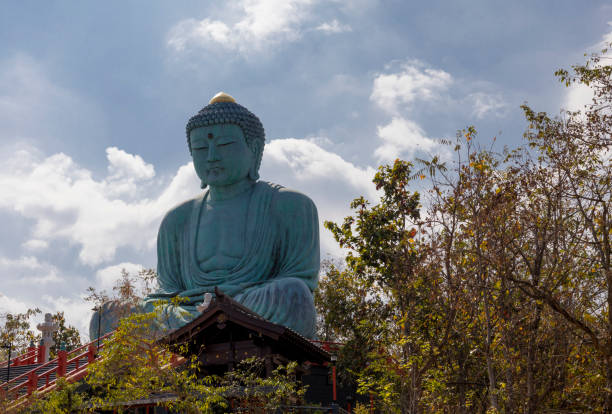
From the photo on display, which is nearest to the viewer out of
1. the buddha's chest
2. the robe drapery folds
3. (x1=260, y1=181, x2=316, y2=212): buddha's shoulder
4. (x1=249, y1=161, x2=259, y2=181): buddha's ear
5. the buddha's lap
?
the buddha's lap

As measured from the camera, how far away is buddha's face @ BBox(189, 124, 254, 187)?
18562 mm

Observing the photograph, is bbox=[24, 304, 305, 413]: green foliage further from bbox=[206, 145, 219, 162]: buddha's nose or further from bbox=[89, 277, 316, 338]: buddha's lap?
bbox=[206, 145, 219, 162]: buddha's nose

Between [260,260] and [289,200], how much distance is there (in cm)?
186

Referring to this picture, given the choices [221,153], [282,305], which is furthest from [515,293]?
[221,153]

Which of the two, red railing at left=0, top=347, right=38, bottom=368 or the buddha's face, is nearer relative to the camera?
red railing at left=0, top=347, right=38, bottom=368

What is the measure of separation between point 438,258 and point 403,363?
5.84ft

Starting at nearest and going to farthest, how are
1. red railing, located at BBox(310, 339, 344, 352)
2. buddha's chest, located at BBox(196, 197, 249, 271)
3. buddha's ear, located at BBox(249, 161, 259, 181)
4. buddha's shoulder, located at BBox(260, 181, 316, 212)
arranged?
red railing, located at BBox(310, 339, 344, 352) → buddha's chest, located at BBox(196, 197, 249, 271) → buddha's shoulder, located at BBox(260, 181, 316, 212) → buddha's ear, located at BBox(249, 161, 259, 181)

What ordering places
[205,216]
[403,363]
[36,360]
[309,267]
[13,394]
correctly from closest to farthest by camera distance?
1. [403,363]
2. [13,394]
3. [36,360]
4. [309,267]
5. [205,216]

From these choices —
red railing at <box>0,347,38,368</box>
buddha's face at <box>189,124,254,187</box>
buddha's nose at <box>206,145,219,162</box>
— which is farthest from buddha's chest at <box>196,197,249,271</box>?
red railing at <box>0,347,38,368</box>

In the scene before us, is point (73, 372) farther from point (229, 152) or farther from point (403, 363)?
point (229, 152)

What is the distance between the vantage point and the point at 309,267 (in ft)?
57.9

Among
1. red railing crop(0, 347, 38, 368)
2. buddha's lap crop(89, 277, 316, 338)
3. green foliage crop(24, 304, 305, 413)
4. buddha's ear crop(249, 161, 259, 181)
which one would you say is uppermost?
buddha's ear crop(249, 161, 259, 181)

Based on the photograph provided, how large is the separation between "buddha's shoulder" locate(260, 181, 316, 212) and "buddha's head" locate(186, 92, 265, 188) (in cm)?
113

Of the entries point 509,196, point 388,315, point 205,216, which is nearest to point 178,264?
point 205,216
